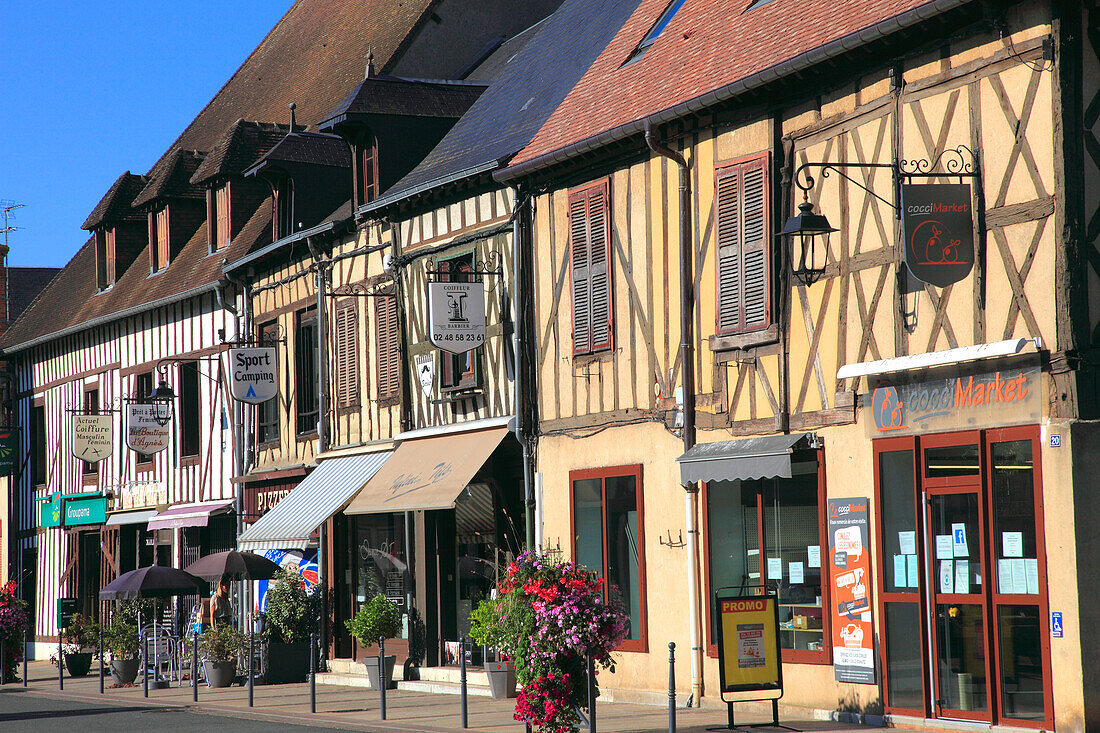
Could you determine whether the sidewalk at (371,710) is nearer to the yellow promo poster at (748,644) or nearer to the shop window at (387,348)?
the yellow promo poster at (748,644)

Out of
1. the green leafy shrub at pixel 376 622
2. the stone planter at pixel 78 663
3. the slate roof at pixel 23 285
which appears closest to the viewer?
the green leafy shrub at pixel 376 622

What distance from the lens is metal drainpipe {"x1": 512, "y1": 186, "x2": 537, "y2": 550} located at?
17125 millimetres

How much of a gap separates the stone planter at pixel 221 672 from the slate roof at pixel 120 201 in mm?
12992

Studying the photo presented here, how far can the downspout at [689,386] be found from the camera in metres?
14.3

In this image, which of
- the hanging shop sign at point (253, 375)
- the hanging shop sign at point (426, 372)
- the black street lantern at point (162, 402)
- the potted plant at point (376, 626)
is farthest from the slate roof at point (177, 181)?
the potted plant at point (376, 626)

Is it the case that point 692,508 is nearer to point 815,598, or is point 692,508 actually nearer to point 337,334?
point 815,598

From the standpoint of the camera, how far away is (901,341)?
11883mm

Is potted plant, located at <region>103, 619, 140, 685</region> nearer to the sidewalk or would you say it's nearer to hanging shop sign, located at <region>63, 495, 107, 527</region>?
the sidewalk

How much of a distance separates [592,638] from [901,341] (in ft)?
11.8

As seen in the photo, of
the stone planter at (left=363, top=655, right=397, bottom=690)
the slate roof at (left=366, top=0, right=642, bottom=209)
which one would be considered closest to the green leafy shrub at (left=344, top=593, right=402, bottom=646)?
the stone planter at (left=363, top=655, right=397, bottom=690)

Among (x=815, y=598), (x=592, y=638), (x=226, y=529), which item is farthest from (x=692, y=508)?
(x=226, y=529)

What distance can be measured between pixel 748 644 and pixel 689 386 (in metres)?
3.30

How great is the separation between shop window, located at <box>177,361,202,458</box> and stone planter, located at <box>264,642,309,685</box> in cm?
653

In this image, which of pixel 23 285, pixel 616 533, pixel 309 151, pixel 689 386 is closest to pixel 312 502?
pixel 309 151
